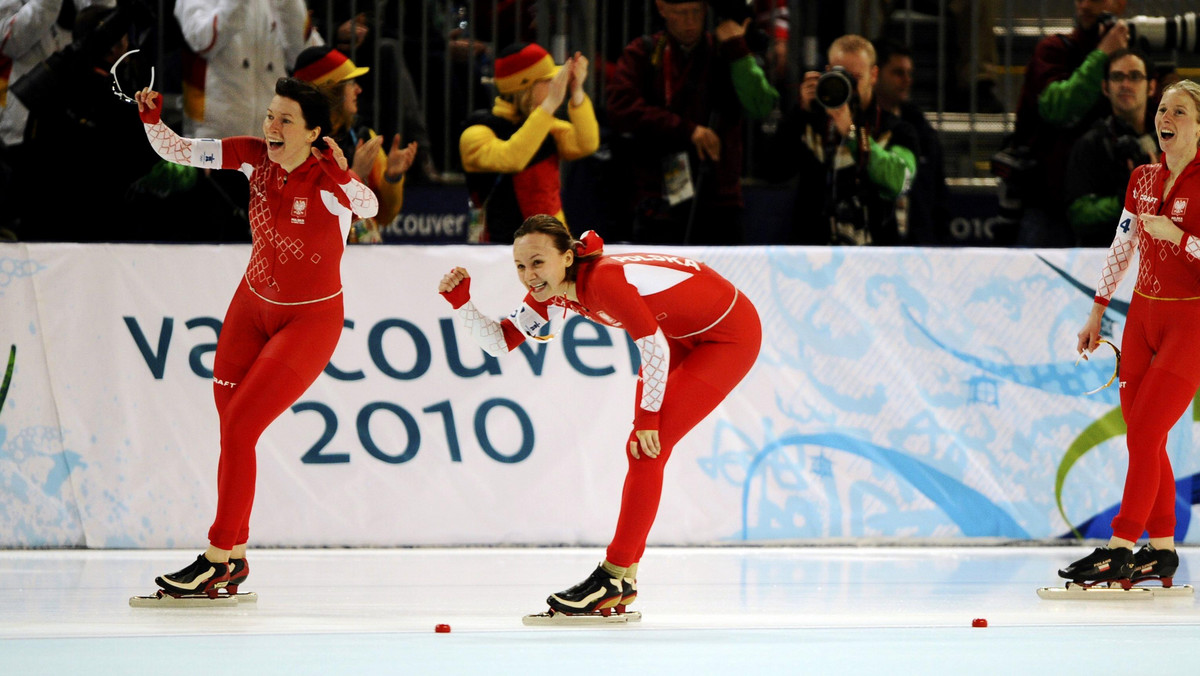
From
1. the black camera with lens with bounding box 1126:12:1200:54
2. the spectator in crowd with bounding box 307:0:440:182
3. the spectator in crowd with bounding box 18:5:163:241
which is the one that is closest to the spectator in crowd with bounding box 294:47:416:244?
the spectator in crowd with bounding box 307:0:440:182

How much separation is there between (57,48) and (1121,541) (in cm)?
551

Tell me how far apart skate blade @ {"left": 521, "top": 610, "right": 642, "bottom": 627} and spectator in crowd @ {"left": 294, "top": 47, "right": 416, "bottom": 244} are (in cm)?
272

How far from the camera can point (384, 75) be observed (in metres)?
7.86

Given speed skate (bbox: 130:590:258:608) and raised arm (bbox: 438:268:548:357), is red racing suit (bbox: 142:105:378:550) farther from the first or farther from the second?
raised arm (bbox: 438:268:548:357)

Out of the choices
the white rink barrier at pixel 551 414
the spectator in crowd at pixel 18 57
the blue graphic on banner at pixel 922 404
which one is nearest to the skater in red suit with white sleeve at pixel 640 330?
the white rink barrier at pixel 551 414

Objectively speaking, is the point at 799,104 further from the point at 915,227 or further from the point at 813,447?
the point at 813,447

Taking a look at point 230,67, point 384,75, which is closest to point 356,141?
point 230,67

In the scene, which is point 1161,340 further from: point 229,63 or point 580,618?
point 229,63

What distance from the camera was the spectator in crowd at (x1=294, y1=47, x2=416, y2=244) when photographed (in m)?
6.97

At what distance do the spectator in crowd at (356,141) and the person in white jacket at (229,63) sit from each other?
37 centimetres

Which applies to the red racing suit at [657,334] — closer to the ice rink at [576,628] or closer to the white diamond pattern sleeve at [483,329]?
the white diamond pattern sleeve at [483,329]

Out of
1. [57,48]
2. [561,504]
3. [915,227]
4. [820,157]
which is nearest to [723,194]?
[820,157]

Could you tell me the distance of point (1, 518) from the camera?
6.67 meters

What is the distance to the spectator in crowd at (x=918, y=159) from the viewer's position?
25.5ft
